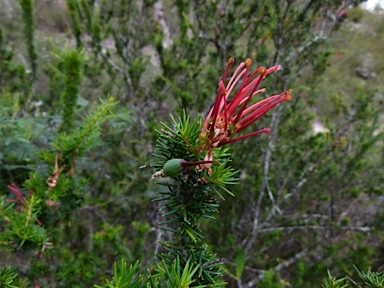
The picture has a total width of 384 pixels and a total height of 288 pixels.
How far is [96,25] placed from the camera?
226 centimetres

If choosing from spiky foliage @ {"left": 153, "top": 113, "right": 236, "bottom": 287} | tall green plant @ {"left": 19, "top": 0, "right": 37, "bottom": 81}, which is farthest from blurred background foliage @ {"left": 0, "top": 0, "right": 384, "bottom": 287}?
spiky foliage @ {"left": 153, "top": 113, "right": 236, "bottom": 287}

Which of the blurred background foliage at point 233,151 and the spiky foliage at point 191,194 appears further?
the blurred background foliage at point 233,151

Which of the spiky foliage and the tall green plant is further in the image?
the tall green plant

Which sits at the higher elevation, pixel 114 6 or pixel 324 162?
pixel 114 6

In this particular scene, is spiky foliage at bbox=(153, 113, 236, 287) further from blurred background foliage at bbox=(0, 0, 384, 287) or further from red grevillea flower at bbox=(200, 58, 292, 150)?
blurred background foliage at bbox=(0, 0, 384, 287)

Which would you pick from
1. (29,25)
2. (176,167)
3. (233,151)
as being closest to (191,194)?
(176,167)

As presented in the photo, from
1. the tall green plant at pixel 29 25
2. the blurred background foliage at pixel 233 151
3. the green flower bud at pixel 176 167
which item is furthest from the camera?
the tall green plant at pixel 29 25

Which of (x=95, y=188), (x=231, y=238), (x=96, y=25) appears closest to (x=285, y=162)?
(x=231, y=238)

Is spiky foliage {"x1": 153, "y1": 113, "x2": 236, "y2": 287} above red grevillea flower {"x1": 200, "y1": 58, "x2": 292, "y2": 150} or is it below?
below

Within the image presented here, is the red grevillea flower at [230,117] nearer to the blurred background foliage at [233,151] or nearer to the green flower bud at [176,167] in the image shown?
the green flower bud at [176,167]

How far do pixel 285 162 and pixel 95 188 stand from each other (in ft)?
5.83

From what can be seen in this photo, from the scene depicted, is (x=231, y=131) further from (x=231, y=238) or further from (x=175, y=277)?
(x=231, y=238)

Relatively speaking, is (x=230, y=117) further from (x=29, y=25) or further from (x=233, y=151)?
(x=233, y=151)

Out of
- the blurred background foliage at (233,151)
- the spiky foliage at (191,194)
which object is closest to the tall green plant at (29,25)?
the blurred background foliage at (233,151)
